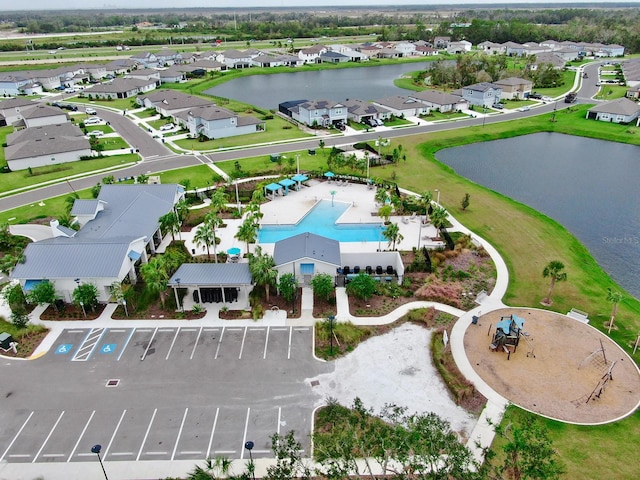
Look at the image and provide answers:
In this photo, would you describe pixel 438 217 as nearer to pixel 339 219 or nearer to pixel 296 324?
pixel 339 219

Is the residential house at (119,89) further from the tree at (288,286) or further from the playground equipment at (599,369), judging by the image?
the playground equipment at (599,369)

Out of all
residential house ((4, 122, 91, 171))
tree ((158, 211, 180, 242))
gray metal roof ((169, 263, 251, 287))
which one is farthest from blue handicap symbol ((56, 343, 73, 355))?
residential house ((4, 122, 91, 171))

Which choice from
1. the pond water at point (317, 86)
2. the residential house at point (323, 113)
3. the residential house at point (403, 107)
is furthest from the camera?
the pond water at point (317, 86)

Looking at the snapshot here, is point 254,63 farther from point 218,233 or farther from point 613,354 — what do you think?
point 613,354

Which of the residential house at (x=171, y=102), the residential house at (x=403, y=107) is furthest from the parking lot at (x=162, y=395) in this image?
the residential house at (x=403, y=107)

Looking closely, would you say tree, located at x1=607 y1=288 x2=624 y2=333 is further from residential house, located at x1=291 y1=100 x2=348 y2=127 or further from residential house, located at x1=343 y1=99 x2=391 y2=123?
residential house, located at x1=291 y1=100 x2=348 y2=127

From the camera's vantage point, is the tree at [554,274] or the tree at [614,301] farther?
the tree at [554,274]
